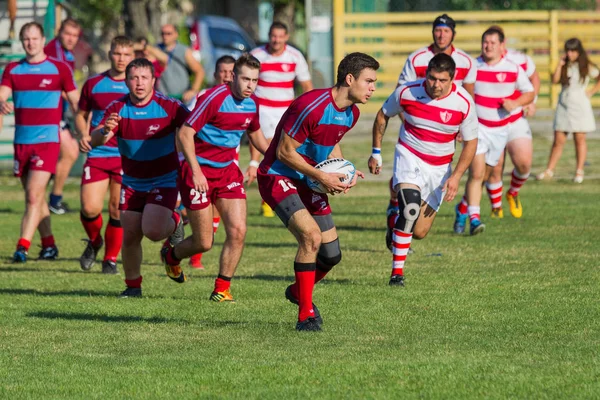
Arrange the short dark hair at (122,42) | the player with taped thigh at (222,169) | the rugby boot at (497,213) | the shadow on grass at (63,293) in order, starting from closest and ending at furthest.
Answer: the player with taped thigh at (222,169), the shadow on grass at (63,293), the short dark hair at (122,42), the rugby boot at (497,213)

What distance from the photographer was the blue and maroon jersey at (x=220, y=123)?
31.4 ft

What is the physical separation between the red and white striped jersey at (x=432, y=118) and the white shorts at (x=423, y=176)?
6 centimetres

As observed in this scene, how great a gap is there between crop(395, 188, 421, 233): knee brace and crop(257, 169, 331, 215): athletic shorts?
1.90 m

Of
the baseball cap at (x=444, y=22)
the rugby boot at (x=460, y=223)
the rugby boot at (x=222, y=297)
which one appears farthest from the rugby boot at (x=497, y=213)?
the rugby boot at (x=222, y=297)

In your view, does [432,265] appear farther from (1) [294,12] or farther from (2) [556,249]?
(1) [294,12]

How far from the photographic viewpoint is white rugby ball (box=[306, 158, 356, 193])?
27.8ft

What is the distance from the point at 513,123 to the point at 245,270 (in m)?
4.64

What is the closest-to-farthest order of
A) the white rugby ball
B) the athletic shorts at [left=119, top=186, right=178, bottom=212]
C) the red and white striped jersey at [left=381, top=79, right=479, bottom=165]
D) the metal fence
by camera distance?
the white rugby ball, the athletic shorts at [left=119, top=186, right=178, bottom=212], the red and white striped jersey at [left=381, top=79, right=479, bottom=165], the metal fence

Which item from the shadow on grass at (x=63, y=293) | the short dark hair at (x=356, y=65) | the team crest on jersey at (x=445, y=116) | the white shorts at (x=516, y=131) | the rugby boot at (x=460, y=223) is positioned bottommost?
the rugby boot at (x=460, y=223)

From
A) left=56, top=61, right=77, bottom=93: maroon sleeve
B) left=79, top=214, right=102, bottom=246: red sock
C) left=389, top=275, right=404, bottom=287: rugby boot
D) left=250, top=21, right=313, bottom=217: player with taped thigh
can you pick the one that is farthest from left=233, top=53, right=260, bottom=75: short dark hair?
left=250, top=21, right=313, bottom=217: player with taped thigh

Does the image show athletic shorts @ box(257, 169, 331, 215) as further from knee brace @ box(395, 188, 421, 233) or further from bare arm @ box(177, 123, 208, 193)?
knee brace @ box(395, 188, 421, 233)

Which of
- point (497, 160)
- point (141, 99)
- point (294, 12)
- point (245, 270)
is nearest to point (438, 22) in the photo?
point (497, 160)

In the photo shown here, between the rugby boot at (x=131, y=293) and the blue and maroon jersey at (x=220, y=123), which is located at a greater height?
the blue and maroon jersey at (x=220, y=123)

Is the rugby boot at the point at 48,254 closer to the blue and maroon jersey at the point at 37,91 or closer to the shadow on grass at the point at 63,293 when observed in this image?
the blue and maroon jersey at the point at 37,91
